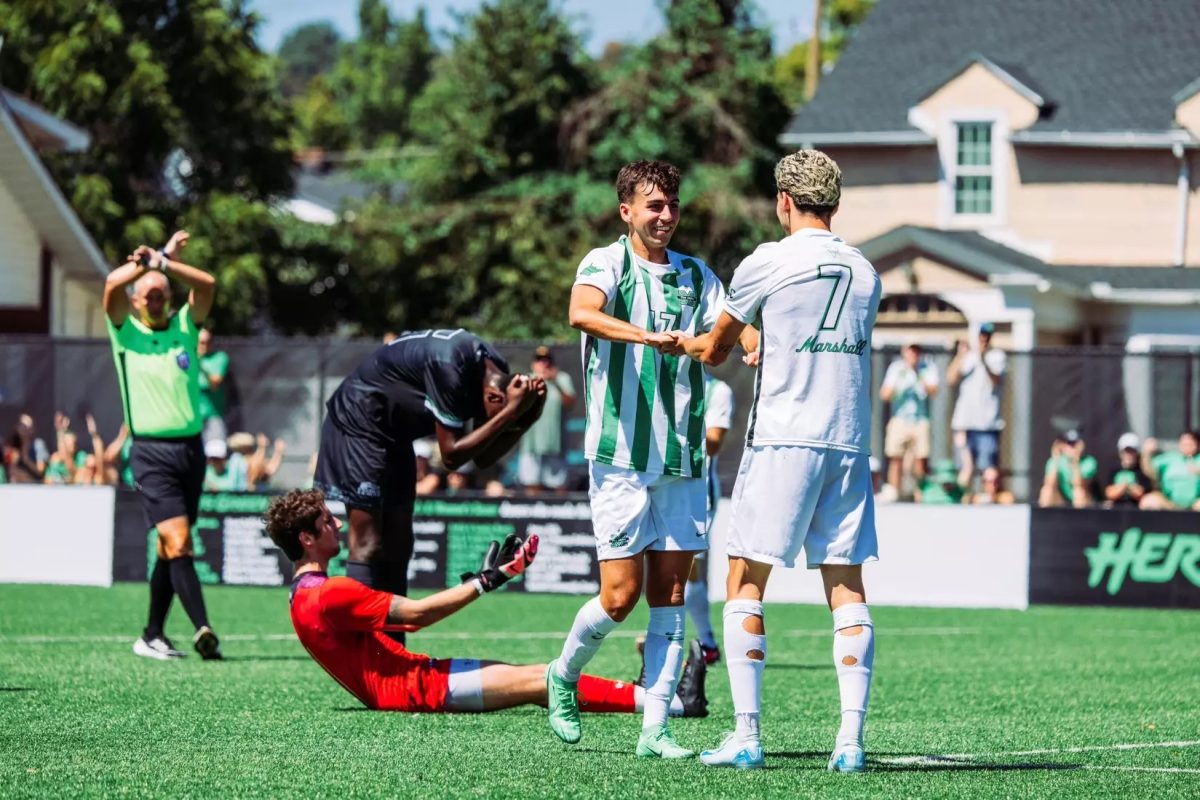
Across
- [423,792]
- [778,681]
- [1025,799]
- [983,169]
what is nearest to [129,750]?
[423,792]

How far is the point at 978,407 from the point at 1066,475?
3.47 ft

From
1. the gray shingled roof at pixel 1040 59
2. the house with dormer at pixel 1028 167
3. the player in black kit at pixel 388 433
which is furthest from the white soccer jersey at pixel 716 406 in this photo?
the gray shingled roof at pixel 1040 59

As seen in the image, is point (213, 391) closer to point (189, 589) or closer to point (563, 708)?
point (189, 589)

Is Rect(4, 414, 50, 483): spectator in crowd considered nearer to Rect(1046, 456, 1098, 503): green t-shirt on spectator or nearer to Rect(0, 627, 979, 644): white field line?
Rect(0, 627, 979, 644): white field line

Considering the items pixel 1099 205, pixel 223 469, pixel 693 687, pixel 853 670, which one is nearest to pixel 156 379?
pixel 693 687

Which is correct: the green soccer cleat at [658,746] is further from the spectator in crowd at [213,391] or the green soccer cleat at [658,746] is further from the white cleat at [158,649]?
the spectator in crowd at [213,391]

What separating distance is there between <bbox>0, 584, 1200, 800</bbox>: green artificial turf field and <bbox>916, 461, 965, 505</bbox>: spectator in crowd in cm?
424

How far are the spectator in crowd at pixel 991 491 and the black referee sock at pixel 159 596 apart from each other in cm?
952

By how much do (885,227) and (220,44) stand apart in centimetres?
1401

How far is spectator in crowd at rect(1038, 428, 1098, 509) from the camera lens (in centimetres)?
1866

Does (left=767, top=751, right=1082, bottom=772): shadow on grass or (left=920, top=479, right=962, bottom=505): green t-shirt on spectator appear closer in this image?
(left=767, top=751, right=1082, bottom=772): shadow on grass

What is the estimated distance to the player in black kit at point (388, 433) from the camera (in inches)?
344

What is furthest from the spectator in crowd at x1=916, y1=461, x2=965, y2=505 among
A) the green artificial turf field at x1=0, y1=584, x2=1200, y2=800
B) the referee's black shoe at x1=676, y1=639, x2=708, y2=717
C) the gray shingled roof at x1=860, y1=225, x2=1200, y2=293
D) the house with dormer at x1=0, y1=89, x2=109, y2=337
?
the house with dormer at x1=0, y1=89, x2=109, y2=337

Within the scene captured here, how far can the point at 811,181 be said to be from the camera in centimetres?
688
